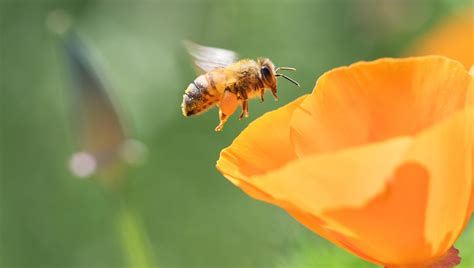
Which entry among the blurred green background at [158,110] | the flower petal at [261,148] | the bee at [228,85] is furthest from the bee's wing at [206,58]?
the blurred green background at [158,110]

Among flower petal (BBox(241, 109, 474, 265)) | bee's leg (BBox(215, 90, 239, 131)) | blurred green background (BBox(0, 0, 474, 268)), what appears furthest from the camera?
blurred green background (BBox(0, 0, 474, 268))

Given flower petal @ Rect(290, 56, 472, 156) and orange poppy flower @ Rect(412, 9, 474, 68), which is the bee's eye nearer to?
flower petal @ Rect(290, 56, 472, 156)

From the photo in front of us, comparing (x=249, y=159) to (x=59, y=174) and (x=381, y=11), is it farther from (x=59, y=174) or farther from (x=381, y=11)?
(x=59, y=174)

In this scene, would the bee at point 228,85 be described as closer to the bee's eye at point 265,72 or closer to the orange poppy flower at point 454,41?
the bee's eye at point 265,72

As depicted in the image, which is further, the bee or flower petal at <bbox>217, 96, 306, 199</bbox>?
the bee

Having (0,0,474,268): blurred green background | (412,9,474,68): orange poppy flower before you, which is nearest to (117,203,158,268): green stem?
Result: (0,0,474,268): blurred green background

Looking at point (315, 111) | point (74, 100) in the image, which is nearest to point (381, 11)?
point (74, 100)

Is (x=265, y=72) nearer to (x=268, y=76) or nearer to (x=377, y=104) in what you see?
(x=268, y=76)
